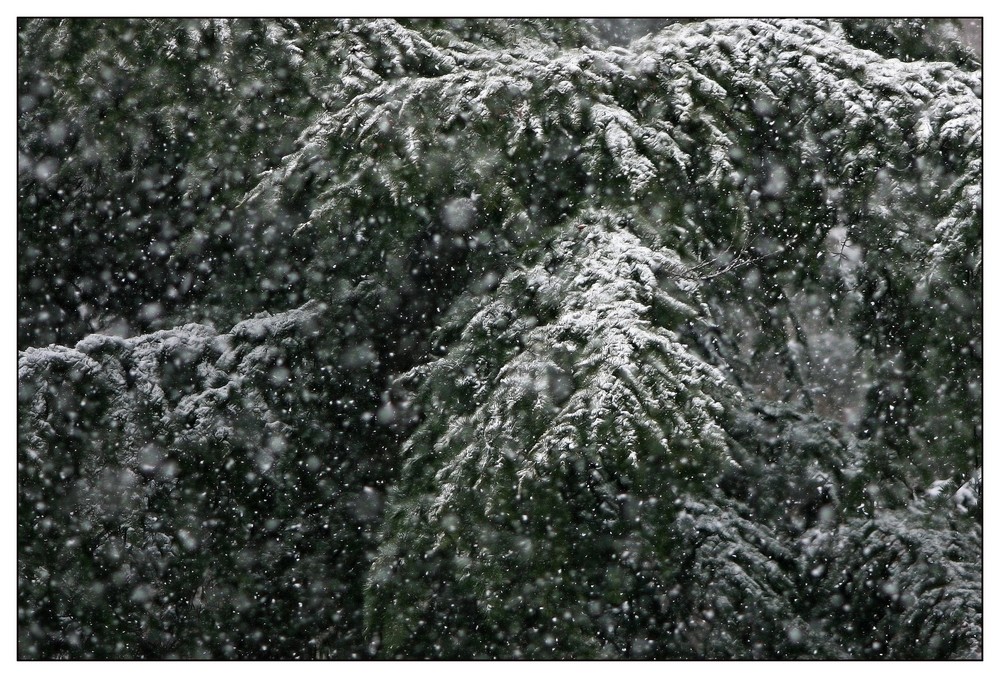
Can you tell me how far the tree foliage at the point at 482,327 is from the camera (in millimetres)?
2115

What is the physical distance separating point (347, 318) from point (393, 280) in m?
0.20

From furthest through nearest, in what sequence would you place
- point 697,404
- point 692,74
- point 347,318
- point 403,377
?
point 347,318 → point 403,377 → point 692,74 → point 697,404

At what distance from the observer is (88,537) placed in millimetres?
2477

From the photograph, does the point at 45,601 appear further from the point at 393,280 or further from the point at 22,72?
the point at 22,72

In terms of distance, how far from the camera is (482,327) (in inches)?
88.0

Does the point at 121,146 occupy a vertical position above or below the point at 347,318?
above

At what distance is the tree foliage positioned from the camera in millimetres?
2115

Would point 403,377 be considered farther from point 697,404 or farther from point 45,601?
point 45,601

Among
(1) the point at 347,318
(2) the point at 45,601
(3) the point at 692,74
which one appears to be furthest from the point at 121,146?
(3) the point at 692,74

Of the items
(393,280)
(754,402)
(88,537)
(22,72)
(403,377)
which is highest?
(22,72)

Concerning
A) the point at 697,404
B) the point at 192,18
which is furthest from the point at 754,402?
the point at 192,18

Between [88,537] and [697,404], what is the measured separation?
181 cm

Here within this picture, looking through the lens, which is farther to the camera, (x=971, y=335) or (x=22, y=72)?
(x=22, y=72)

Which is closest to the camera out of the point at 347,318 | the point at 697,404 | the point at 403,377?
the point at 697,404
